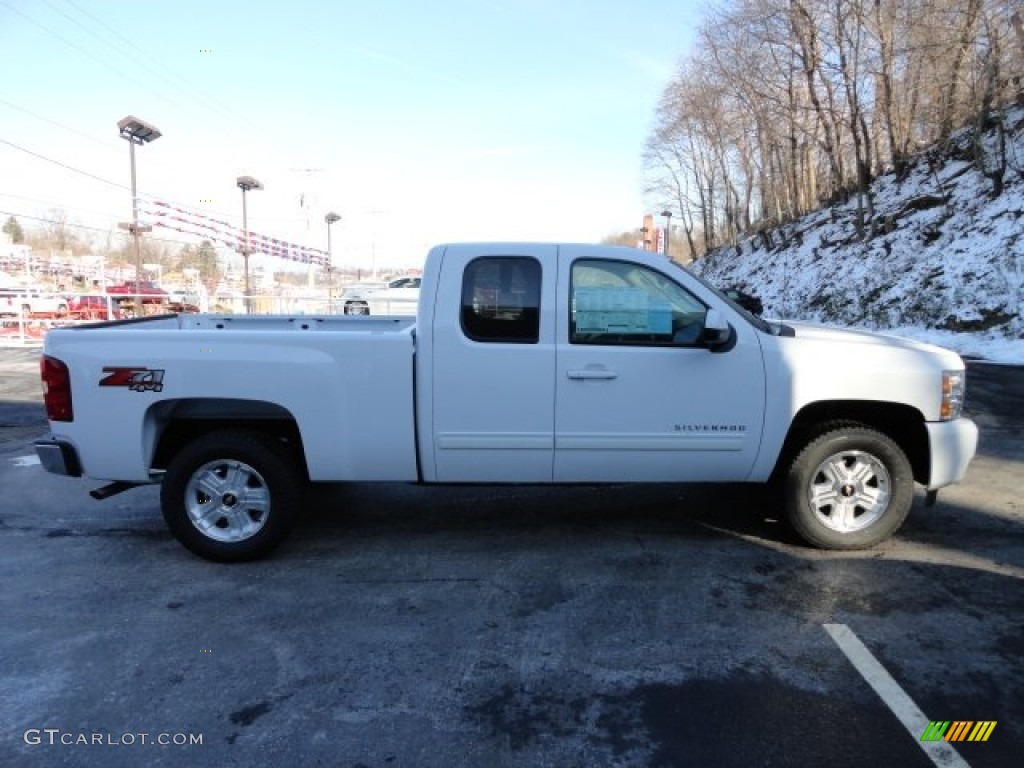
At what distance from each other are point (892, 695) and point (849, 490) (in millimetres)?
1714

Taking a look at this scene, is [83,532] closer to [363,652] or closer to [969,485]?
[363,652]

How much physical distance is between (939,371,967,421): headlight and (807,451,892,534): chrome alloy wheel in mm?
488

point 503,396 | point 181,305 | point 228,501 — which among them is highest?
point 181,305

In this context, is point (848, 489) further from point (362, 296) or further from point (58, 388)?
point (362, 296)

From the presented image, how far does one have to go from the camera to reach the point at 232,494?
14.6 feet


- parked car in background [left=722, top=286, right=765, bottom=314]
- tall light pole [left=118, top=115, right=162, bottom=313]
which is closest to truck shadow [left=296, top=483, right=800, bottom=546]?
parked car in background [left=722, top=286, right=765, bottom=314]

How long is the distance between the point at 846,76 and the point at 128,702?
98.2 feet

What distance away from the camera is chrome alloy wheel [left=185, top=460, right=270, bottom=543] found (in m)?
4.41

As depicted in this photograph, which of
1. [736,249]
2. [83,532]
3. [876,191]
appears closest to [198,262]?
[736,249]

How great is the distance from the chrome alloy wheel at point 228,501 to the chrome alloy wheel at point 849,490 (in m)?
3.39

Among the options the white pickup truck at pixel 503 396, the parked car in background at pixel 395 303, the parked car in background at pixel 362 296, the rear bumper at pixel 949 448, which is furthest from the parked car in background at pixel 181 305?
the rear bumper at pixel 949 448

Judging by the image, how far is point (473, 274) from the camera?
441 cm

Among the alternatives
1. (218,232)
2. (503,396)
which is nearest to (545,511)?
(503,396)

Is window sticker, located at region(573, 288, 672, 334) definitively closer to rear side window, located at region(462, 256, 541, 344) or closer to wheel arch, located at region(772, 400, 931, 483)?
rear side window, located at region(462, 256, 541, 344)
